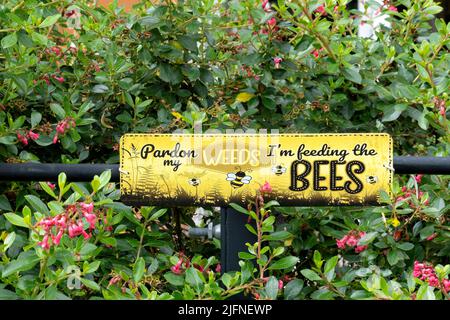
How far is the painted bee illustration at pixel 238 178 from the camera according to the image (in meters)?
1.37

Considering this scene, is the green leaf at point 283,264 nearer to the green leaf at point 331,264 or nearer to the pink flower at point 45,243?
the green leaf at point 331,264

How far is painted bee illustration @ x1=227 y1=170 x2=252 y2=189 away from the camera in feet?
4.50

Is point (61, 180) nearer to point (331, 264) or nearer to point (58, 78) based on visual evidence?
point (331, 264)

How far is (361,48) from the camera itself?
218 cm

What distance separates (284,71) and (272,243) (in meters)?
0.57

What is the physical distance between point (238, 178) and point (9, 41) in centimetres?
73

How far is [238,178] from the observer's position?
4.50 ft

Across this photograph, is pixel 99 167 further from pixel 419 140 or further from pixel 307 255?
pixel 419 140

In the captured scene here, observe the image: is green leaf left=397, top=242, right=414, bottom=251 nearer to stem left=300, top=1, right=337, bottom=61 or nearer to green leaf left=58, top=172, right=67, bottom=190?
stem left=300, top=1, right=337, bottom=61

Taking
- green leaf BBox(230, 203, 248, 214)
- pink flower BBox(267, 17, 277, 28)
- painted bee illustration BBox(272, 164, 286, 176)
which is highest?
pink flower BBox(267, 17, 277, 28)

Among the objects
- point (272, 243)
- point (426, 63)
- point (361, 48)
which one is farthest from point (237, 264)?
point (361, 48)

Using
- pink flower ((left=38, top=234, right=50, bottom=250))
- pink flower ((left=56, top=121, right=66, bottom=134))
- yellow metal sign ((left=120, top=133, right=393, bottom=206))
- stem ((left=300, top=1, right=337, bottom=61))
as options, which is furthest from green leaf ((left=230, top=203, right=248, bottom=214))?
stem ((left=300, top=1, right=337, bottom=61))

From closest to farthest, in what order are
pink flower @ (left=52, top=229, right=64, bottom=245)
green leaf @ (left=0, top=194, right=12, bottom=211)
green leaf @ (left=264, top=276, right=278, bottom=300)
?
pink flower @ (left=52, top=229, right=64, bottom=245) < green leaf @ (left=264, top=276, right=278, bottom=300) < green leaf @ (left=0, top=194, right=12, bottom=211)

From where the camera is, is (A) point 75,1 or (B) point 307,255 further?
(A) point 75,1
